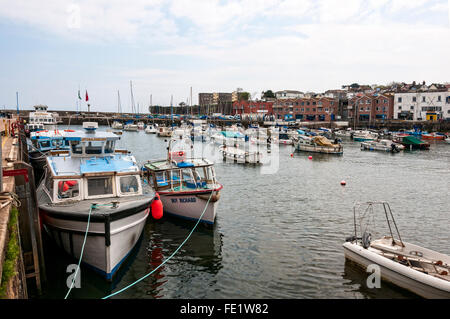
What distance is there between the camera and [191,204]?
2012cm

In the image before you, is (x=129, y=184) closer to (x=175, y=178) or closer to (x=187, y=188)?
(x=187, y=188)

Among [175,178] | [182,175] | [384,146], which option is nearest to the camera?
[182,175]

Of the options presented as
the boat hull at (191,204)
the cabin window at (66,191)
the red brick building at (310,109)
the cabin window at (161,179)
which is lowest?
the boat hull at (191,204)

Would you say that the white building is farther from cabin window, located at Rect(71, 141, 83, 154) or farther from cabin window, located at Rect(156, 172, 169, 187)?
cabin window, located at Rect(71, 141, 83, 154)

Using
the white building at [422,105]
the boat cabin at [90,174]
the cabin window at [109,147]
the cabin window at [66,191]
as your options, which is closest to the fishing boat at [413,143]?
the white building at [422,105]

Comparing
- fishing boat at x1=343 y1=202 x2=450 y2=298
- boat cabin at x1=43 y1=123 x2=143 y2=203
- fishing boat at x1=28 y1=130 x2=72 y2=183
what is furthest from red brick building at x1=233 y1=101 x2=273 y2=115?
fishing boat at x1=343 y1=202 x2=450 y2=298

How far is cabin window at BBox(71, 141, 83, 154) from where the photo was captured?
749 inches

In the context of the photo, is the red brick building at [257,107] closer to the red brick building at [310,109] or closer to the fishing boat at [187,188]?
the red brick building at [310,109]

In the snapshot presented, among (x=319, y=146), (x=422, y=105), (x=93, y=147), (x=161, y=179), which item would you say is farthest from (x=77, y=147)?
(x=422, y=105)

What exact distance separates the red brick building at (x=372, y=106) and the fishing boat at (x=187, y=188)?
105 metres

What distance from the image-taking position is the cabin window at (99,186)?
15.8 meters

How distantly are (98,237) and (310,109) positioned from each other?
12104 cm
